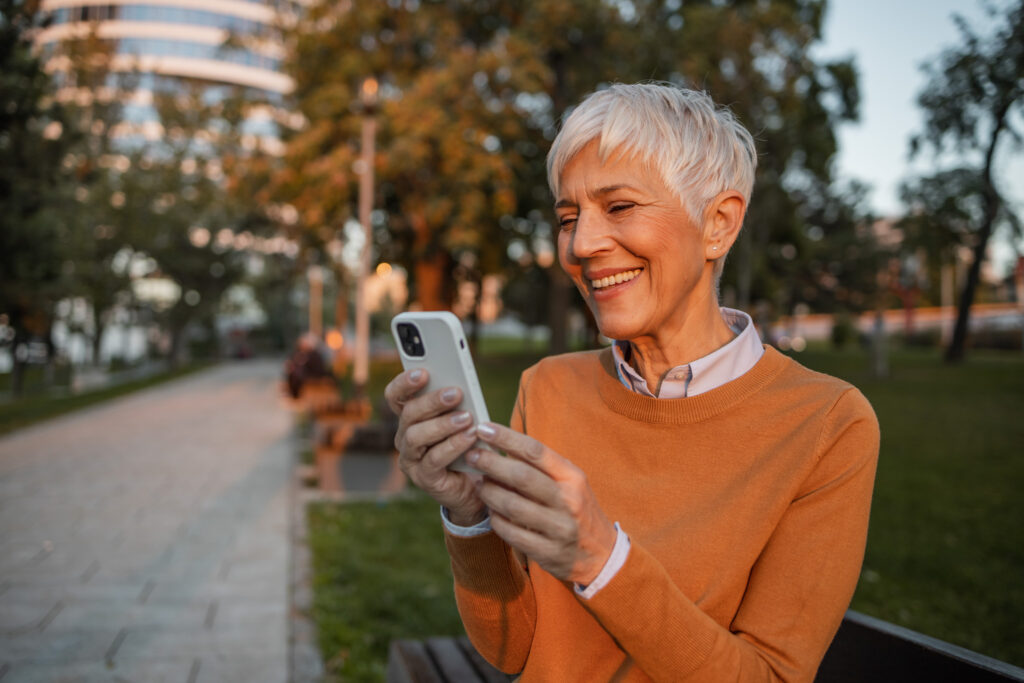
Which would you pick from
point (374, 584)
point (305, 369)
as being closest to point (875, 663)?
point (374, 584)

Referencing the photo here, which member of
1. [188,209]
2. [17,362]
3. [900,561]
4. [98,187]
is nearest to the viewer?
[900,561]

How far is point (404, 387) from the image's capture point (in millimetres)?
1517

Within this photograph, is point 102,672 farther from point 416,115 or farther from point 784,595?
point 416,115

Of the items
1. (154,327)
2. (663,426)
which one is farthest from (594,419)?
(154,327)

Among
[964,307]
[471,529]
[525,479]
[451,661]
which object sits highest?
[525,479]

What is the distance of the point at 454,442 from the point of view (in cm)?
142

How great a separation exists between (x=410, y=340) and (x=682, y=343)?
0.68 m

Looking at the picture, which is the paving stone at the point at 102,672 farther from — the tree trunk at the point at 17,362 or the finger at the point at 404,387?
the tree trunk at the point at 17,362

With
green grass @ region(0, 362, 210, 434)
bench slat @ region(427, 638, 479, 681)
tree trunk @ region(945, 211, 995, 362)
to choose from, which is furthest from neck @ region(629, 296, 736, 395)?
tree trunk @ region(945, 211, 995, 362)

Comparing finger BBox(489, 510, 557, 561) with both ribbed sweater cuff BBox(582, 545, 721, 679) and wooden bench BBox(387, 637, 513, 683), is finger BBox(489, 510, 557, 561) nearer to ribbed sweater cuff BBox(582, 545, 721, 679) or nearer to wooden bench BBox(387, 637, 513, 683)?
ribbed sweater cuff BBox(582, 545, 721, 679)

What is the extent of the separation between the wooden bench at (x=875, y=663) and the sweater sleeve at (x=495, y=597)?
0.78m

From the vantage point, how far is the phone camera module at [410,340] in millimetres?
1556

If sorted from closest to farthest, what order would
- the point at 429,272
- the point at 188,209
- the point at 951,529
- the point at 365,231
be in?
the point at 951,529, the point at 365,231, the point at 429,272, the point at 188,209

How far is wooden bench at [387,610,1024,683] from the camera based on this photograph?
178 centimetres
